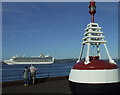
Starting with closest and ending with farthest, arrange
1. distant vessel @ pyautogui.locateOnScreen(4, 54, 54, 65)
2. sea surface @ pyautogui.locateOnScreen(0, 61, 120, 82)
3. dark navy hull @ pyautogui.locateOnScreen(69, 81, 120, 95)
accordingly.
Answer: dark navy hull @ pyautogui.locateOnScreen(69, 81, 120, 95)
sea surface @ pyautogui.locateOnScreen(0, 61, 120, 82)
distant vessel @ pyautogui.locateOnScreen(4, 54, 54, 65)

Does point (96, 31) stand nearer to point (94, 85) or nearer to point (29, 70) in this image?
point (94, 85)

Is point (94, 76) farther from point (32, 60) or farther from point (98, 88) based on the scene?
point (32, 60)

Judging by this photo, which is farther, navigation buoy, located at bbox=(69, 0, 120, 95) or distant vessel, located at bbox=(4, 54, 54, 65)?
distant vessel, located at bbox=(4, 54, 54, 65)

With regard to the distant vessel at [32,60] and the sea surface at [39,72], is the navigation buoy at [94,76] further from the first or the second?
the distant vessel at [32,60]

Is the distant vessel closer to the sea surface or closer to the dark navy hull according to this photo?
the sea surface

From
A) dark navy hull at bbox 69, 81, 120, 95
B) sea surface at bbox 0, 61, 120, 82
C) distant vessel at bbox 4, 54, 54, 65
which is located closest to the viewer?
dark navy hull at bbox 69, 81, 120, 95

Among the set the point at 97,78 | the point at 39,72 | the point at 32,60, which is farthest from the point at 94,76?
the point at 32,60

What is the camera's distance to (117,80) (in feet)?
28.3

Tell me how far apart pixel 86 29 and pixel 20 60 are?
117 metres

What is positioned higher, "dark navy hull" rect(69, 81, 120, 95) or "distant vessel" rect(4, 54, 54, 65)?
"dark navy hull" rect(69, 81, 120, 95)

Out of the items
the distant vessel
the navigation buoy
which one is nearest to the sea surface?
the navigation buoy

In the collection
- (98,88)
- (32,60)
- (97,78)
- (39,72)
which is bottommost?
(39,72)

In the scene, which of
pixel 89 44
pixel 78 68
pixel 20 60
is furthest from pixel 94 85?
pixel 20 60

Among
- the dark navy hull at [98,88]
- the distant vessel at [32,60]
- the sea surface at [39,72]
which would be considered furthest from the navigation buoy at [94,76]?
the distant vessel at [32,60]
